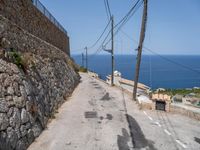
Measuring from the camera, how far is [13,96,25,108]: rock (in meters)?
8.89

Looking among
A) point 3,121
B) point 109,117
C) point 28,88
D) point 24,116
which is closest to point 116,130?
point 109,117

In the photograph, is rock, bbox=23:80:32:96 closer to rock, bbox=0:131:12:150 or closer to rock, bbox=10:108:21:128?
rock, bbox=10:108:21:128

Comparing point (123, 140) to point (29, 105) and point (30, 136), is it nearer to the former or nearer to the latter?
point (30, 136)

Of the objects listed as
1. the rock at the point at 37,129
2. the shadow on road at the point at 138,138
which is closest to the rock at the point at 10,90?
the rock at the point at 37,129

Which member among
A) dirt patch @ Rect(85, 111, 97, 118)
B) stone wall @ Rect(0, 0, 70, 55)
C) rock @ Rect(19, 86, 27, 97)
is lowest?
dirt patch @ Rect(85, 111, 97, 118)

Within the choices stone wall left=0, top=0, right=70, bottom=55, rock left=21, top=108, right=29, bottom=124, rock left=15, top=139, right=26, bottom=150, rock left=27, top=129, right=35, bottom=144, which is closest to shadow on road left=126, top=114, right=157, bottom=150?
rock left=27, top=129, right=35, bottom=144

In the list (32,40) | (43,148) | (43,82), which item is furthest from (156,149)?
(32,40)

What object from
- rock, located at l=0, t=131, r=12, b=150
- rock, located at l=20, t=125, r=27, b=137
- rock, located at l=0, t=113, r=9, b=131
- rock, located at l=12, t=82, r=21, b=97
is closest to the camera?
rock, located at l=0, t=131, r=12, b=150

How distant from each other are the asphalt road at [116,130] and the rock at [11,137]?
3.36ft

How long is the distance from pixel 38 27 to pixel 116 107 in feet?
28.9

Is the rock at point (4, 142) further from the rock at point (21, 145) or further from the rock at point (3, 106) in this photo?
the rock at point (3, 106)

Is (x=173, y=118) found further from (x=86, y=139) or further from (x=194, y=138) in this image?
(x=86, y=139)

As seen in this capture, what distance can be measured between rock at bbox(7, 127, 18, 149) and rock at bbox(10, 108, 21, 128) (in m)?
0.24

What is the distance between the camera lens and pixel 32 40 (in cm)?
1500
